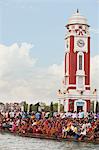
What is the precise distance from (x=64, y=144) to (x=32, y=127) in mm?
4017

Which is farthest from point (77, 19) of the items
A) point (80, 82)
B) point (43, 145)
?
point (43, 145)

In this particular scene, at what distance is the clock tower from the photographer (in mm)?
34125

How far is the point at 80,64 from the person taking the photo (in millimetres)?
34469

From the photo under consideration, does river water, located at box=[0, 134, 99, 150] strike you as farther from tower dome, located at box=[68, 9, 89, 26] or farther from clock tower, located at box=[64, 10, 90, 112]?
tower dome, located at box=[68, 9, 89, 26]

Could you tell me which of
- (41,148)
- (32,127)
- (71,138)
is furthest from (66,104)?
(41,148)

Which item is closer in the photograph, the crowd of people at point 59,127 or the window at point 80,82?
the crowd of people at point 59,127

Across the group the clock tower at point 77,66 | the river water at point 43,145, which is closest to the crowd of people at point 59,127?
the river water at point 43,145

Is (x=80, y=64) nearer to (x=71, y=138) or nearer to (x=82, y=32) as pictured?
(x=82, y=32)

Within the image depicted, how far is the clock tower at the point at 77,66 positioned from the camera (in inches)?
1344

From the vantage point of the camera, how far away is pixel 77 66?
34.3 metres

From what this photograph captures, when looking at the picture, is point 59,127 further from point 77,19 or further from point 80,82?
point 77,19

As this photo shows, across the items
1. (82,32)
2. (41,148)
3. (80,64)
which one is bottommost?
(41,148)

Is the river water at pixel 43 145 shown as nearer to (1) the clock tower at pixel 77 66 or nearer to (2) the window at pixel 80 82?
(1) the clock tower at pixel 77 66

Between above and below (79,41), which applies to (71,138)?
below
